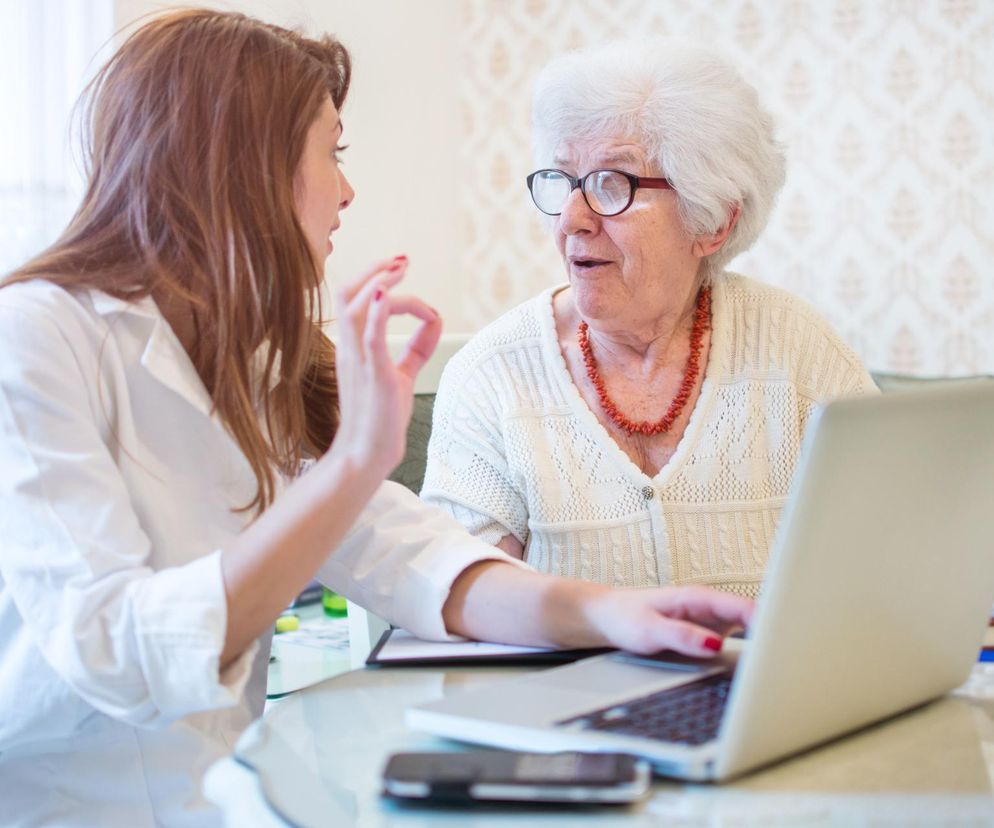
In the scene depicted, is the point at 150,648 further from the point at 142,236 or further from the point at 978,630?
the point at 978,630

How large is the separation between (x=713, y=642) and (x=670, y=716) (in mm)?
156

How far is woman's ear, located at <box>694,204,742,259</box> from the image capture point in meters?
1.83

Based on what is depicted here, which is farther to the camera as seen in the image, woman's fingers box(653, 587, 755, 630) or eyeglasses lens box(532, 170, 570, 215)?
eyeglasses lens box(532, 170, 570, 215)

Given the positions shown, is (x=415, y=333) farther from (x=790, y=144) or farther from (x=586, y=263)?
(x=790, y=144)

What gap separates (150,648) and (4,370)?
0.88 feet

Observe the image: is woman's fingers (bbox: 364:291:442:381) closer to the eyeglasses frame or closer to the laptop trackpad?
the laptop trackpad

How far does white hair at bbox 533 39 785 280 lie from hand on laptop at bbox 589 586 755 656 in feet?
2.82

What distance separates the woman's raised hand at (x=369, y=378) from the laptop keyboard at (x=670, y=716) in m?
0.27

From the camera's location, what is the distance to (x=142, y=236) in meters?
1.13

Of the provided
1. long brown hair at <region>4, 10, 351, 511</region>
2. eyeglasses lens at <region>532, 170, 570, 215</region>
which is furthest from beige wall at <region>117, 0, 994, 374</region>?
long brown hair at <region>4, 10, 351, 511</region>

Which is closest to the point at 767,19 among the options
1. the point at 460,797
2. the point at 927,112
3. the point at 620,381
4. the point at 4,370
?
the point at 927,112

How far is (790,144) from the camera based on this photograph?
3.39m

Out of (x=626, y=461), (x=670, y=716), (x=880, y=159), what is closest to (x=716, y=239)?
(x=626, y=461)

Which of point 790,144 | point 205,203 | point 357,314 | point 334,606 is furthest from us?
point 790,144
